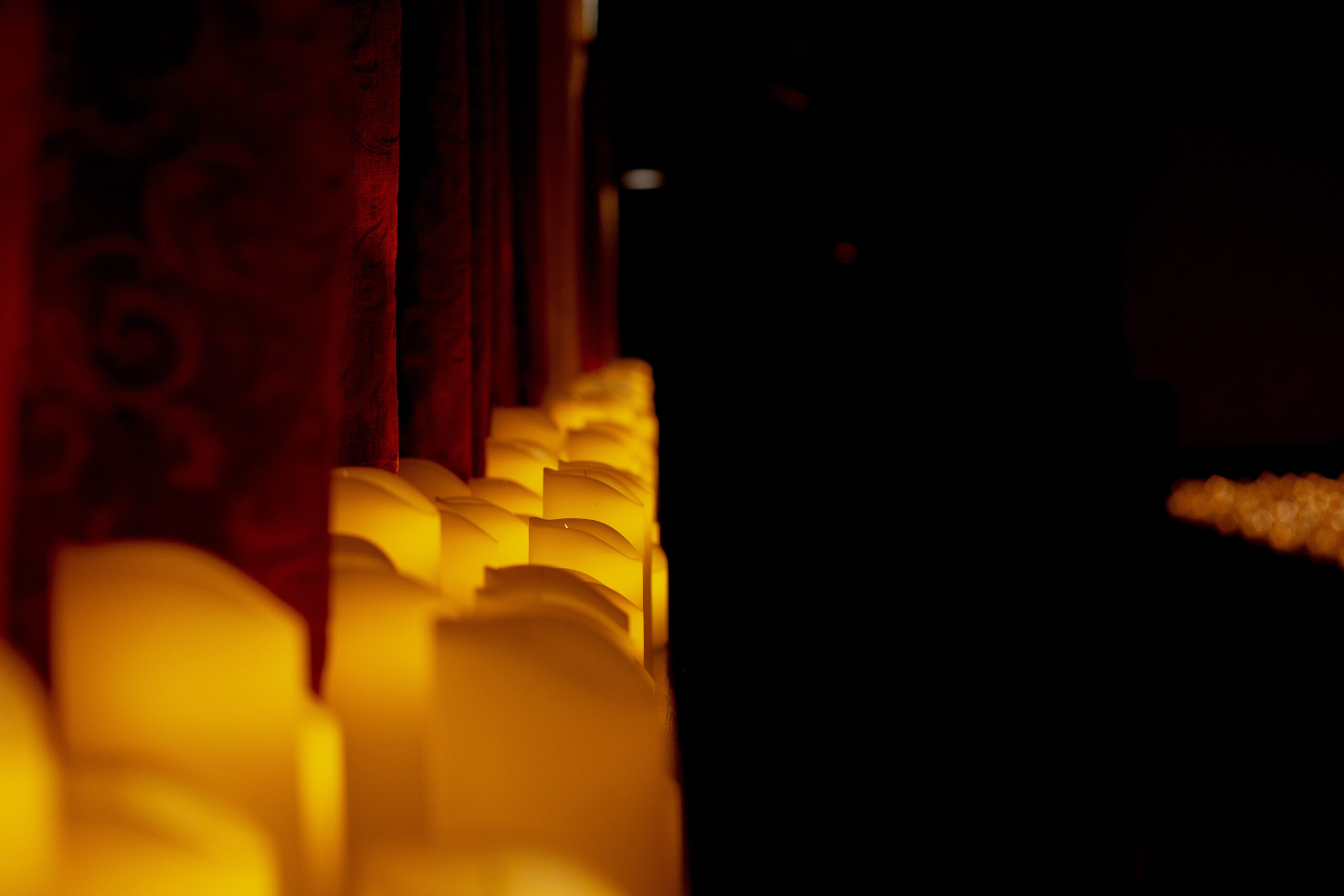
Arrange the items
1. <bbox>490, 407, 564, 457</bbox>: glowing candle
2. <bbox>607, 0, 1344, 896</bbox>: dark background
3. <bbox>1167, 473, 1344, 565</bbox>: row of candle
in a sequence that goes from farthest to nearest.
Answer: <bbox>1167, 473, 1344, 565</bbox>: row of candle
<bbox>490, 407, 564, 457</bbox>: glowing candle
<bbox>607, 0, 1344, 896</bbox>: dark background

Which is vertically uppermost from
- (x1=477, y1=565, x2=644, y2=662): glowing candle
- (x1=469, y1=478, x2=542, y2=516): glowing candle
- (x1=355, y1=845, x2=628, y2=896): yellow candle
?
(x1=469, y1=478, x2=542, y2=516): glowing candle

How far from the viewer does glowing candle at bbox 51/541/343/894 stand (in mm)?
360

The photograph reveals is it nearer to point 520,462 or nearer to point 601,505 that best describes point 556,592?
point 601,505

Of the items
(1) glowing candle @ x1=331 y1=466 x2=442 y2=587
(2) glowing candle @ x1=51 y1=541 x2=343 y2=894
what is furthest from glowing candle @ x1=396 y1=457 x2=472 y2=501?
(2) glowing candle @ x1=51 y1=541 x2=343 y2=894

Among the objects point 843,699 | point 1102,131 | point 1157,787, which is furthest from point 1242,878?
point 1102,131

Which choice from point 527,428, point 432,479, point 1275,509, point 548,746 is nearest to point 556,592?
point 548,746

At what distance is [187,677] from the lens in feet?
1.20

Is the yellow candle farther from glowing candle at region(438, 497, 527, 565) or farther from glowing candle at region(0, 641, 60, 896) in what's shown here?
glowing candle at region(438, 497, 527, 565)

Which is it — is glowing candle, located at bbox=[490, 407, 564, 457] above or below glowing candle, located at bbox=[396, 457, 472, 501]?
above

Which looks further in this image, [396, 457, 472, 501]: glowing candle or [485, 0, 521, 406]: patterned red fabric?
[485, 0, 521, 406]: patterned red fabric

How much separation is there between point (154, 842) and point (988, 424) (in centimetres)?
422

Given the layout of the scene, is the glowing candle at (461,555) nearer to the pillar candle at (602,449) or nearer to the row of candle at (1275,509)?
the pillar candle at (602,449)

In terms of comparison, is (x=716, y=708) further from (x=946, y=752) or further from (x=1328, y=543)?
(x=1328, y=543)

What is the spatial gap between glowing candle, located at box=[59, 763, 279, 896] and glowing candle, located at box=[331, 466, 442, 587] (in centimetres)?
27
